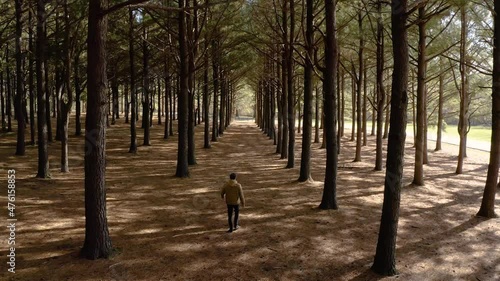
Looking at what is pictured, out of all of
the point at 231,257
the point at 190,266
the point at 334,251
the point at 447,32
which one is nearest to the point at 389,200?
the point at 334,251

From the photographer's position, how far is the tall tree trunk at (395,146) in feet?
21.5

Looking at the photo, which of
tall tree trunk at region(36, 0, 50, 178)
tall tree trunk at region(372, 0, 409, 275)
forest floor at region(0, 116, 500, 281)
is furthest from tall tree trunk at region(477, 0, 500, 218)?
tall tree trunk at region(36, 0, 50, 178)

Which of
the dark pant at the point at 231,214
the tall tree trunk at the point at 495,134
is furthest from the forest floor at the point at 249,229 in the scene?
the tall tree trunk at the point at 495,134

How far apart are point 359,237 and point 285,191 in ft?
14.9

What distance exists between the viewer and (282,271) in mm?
6641

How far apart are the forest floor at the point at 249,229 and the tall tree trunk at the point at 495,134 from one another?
1.64ft

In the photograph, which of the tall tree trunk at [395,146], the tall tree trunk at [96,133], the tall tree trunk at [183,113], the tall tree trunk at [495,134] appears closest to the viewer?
the tall tree trunk at [395,146]

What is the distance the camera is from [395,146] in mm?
6684

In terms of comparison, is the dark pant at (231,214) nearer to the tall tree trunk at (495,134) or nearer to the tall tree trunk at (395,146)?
the tall tree trunk at (395,146)

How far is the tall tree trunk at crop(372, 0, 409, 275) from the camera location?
654cm

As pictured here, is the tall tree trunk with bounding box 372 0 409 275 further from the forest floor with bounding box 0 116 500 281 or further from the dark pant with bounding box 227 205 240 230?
the dark pant with bounding box 227 205 240 230

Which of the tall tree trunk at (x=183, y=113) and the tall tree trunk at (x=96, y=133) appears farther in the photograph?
the tall tree trunk at (x=183, y=113)

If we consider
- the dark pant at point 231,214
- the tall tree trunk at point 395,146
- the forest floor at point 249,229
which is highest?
the tall tree trunk at point 395,146

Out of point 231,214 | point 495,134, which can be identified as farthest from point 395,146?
point 495,134
